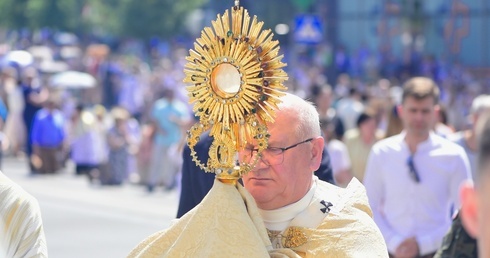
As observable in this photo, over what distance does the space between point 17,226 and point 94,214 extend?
11717mm

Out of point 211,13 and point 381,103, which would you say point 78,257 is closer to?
point 381,103

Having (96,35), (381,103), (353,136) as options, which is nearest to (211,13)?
(96,35)

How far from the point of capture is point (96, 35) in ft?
174

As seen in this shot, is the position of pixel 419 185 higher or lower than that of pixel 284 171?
lower

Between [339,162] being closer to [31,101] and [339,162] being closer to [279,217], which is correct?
[279,217]

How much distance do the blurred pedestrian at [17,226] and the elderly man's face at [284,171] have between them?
94 centimetres

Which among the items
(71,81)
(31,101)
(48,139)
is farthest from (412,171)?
(71,81)

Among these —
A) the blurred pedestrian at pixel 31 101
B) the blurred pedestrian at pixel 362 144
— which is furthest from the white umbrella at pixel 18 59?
the blurred pedestrian at pixel 362 144

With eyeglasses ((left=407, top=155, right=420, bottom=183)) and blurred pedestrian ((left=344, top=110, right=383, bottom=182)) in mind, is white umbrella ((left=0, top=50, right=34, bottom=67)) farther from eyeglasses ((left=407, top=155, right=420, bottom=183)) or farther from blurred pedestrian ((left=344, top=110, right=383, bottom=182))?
eyeglasses ((left=407, top=155, right=420, bottom=183))

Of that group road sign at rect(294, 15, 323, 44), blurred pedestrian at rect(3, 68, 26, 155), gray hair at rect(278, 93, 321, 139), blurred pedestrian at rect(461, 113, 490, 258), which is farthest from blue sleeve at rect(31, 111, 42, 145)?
blurred pedestrian at rect(461, 113, 490, 258)

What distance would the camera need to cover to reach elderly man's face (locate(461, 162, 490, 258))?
2178 mm

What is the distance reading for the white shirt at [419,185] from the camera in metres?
7.50

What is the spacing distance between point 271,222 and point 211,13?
1709 inches

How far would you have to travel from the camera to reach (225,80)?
3.73 metres
